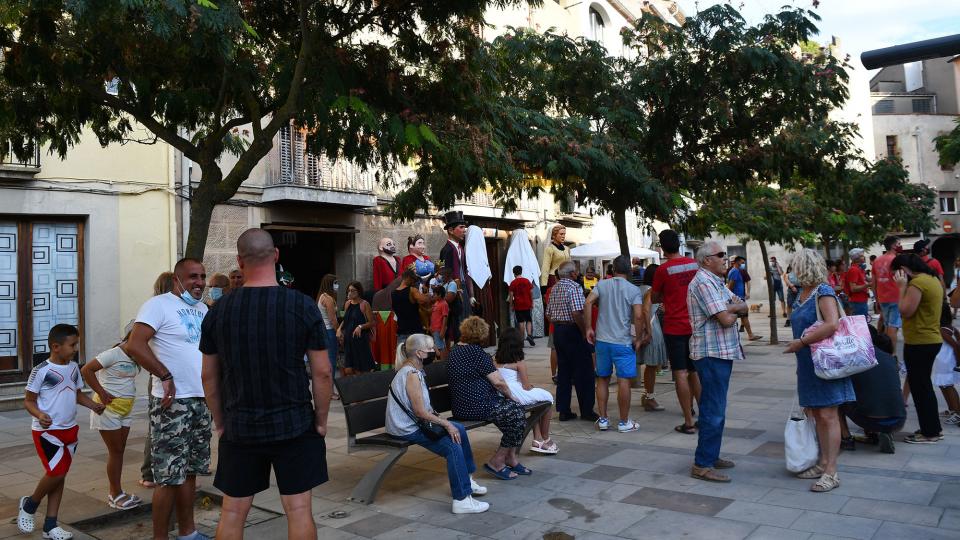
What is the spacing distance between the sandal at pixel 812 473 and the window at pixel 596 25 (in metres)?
21.3

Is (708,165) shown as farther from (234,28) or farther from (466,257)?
(234,28)

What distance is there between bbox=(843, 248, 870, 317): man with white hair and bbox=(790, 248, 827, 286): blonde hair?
834 cm

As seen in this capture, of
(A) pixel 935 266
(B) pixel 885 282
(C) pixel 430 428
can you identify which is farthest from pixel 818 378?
(B) pixel 885 282

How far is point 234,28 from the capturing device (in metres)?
4.89

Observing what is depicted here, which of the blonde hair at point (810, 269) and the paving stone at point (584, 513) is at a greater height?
the blonde hair at point (810, 269)

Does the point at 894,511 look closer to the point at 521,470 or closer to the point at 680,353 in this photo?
the point at 521,470

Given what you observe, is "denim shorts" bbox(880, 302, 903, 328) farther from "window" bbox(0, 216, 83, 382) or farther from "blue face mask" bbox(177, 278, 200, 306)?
"window" bbox(0, 216, 83, 382)

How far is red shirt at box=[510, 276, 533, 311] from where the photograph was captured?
646 inches

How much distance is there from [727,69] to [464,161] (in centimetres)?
625

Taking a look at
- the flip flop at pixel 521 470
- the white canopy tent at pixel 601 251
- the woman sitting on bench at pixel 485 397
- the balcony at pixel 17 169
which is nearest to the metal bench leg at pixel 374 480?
the woman sitting on bench at pixel 485 397

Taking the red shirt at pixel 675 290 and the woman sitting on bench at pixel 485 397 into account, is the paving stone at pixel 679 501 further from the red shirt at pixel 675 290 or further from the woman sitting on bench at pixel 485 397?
the red shirt at pixel 675 290

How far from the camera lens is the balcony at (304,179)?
1379cm

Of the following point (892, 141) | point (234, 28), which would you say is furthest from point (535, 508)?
point (892, 141)

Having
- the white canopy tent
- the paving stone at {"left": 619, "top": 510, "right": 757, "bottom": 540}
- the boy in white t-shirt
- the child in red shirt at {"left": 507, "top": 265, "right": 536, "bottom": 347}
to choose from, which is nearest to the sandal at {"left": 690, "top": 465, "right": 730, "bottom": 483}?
the paving stone at {"left": 619, "top": 510, "right": 757, "bottom": 540}
